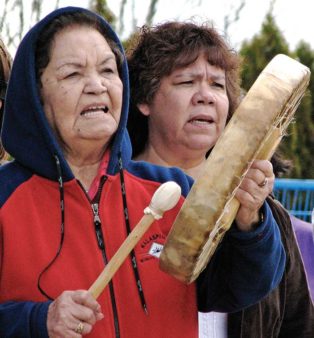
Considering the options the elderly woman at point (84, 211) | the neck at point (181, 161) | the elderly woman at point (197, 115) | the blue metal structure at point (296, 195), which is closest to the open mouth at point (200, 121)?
the elderly woman at point (197, 115)

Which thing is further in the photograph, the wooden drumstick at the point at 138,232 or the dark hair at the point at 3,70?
the dark hair at the point at 3,70

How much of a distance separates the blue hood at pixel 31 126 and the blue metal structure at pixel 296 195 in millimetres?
2810

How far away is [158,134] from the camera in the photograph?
3510 millimetres

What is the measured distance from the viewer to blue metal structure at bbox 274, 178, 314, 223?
5367 millimetres

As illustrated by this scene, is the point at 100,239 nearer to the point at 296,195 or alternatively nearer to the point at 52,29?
the point at 52,29

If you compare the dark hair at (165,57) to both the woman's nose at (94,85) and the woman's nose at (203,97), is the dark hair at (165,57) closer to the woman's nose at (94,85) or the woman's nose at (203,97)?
the woman's nose at (203,97)

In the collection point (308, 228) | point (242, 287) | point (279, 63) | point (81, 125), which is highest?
point (279, 63)

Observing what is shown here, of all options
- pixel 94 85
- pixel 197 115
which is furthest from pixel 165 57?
pixel 94 85

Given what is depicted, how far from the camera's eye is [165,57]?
11.5 feet

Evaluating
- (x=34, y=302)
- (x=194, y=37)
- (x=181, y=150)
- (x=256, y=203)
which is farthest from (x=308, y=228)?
(x=34, y=302)

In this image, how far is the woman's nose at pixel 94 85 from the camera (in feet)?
8.36

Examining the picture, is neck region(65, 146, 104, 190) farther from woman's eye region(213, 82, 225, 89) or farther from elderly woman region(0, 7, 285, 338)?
woman's eye region(213, 82, 225, 89)

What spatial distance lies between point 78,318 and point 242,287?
529 millimetres

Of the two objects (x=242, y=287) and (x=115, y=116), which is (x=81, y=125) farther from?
(x=242, y=287)
